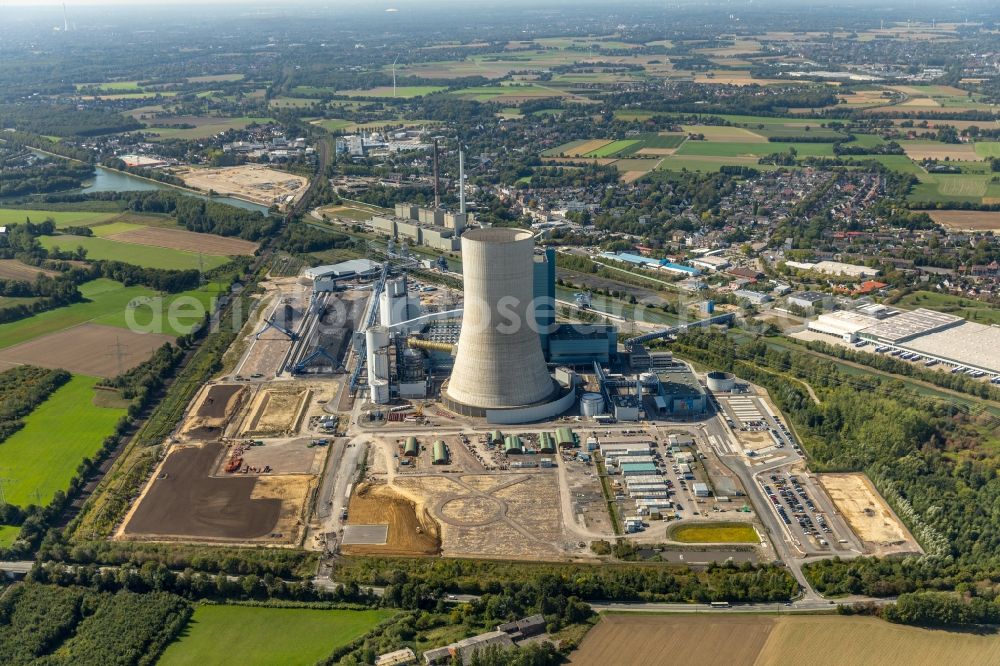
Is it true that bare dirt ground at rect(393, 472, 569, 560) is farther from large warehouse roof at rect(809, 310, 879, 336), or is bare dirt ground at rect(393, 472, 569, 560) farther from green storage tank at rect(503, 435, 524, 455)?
large warehouse roof at rect(809, 310, 879, 336)

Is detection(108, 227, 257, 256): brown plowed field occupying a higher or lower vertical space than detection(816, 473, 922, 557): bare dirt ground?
higher

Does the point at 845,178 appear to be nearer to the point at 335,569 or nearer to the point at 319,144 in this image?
the point at 319,144

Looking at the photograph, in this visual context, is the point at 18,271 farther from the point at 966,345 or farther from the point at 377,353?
the point at 966,345

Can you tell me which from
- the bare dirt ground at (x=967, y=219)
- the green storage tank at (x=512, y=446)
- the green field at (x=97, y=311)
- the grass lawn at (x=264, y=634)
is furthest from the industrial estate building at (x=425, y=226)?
the grass lawn at (x=264, y=634)

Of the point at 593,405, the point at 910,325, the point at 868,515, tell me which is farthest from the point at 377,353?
the point at 910,325

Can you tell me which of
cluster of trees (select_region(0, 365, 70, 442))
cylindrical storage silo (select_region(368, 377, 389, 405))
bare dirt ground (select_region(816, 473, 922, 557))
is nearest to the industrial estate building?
cylindrical storage silo (select_region(368, 377, 389, 405))

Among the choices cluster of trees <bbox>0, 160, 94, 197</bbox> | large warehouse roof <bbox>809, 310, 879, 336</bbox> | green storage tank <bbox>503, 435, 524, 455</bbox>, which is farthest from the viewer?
cluster of trees <bbox>0, 160, 94, 197</bbox>

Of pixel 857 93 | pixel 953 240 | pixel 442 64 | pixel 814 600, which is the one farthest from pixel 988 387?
A: pixel 442 64
